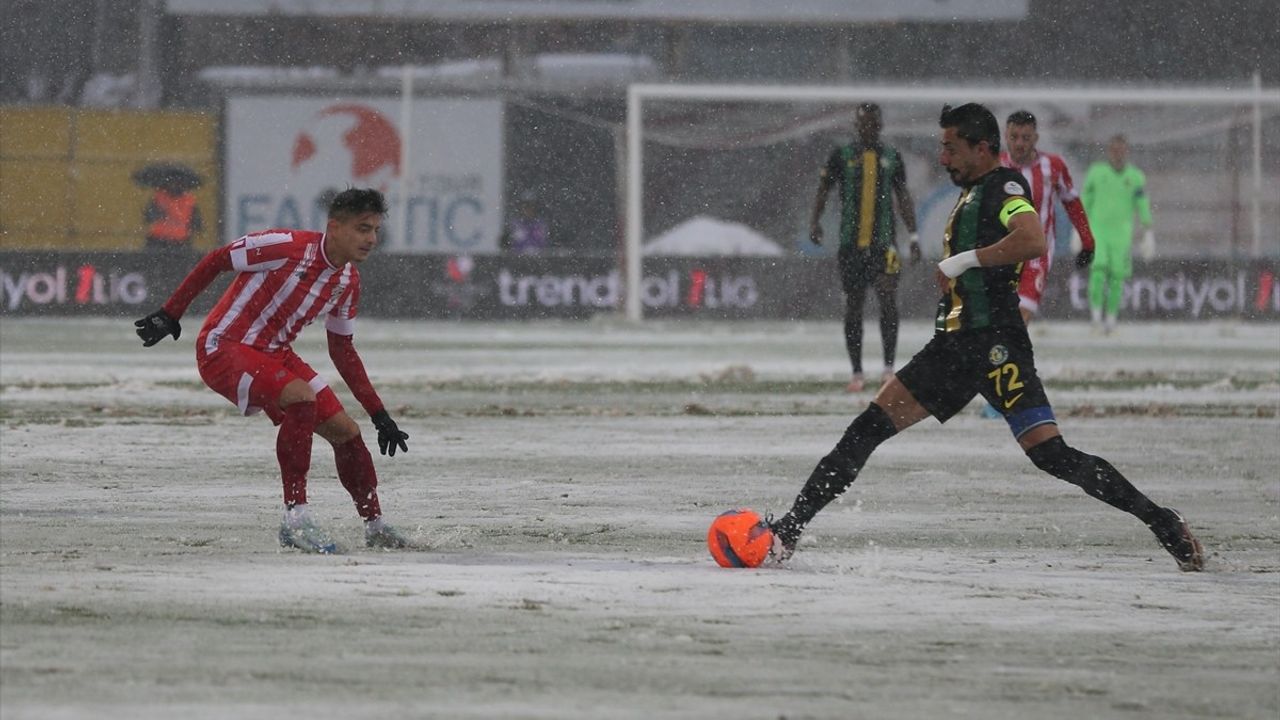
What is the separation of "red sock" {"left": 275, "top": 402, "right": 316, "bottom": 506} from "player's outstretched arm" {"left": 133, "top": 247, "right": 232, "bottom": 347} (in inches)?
19.2

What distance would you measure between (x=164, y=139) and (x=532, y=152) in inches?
232

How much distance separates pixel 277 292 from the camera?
25.9 ft

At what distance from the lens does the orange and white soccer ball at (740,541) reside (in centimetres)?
739

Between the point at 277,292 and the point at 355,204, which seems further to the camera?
the point at 277,292

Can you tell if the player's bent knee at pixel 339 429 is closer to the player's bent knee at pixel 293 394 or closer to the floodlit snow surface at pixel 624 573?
the player's bent knee at pixel 293 394

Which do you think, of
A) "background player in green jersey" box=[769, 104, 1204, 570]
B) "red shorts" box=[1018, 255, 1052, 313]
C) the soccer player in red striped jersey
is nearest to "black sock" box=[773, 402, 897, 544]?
"background player in green jersey" box=[769, 104, 1204, 570]

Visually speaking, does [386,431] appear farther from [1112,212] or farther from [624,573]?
[1112,212]

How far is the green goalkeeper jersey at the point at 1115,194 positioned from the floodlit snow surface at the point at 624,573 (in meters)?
9.37

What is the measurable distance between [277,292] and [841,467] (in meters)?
2.04

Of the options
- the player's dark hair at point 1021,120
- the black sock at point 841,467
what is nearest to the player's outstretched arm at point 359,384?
the black sock at point 841,467

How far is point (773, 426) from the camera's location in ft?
44.0

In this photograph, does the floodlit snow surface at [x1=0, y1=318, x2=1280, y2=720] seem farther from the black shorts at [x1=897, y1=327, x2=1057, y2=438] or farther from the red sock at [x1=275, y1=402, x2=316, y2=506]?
the black shorts at [x1=897, y1=327, x2=1057, y2=438]

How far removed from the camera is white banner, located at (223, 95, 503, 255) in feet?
120

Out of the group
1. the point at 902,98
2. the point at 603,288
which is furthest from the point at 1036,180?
the point at 902,98
